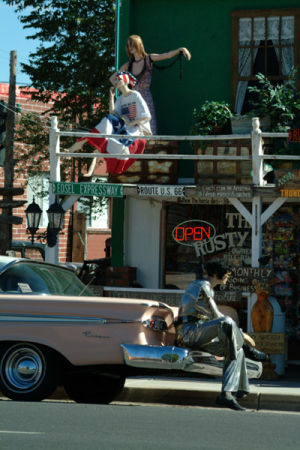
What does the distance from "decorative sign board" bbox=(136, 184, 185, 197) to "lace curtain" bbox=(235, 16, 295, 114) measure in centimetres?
237

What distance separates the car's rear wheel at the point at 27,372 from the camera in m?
8.94

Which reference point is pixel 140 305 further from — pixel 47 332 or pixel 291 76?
pixel 291 76

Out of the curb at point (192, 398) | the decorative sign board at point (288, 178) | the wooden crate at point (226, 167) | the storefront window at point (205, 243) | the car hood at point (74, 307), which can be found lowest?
the curb at point (192, 398)

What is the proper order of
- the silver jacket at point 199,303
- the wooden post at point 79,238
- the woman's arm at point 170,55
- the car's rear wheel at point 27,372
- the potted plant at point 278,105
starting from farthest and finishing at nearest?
1. the wooden post at point 79,238
2. the woman's arm at point 170,55
3. the potted plant at point 278,105
4. the silver jacket at point 199,303
5. the car's rear wheel at point 27,372

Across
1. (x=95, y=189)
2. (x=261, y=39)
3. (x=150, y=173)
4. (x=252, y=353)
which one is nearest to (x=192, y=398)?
(x=252, y=353)

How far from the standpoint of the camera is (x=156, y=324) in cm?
894

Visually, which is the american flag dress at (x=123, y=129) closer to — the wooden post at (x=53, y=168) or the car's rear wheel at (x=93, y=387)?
the wooden post at (x=53, y=168)

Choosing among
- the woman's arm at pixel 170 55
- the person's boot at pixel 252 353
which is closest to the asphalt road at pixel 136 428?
the person's boot at pixel 252 353

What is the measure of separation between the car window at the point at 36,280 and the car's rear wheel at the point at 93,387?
91 centimetres

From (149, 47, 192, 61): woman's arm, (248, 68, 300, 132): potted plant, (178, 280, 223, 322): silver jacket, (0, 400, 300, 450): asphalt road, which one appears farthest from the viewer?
(149, 47, 192, 61): woman's arm

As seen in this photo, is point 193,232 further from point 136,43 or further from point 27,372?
point 27,372

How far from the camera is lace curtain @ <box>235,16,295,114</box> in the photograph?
49.1 ft

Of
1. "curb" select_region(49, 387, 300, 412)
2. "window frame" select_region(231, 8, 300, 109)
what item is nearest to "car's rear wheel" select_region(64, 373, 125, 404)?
"curb" select_region(49, 387, 300, 412)

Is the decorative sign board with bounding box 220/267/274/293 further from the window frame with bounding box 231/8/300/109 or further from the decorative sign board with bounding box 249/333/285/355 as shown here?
the window frame with bounding box 231/8/300/109
